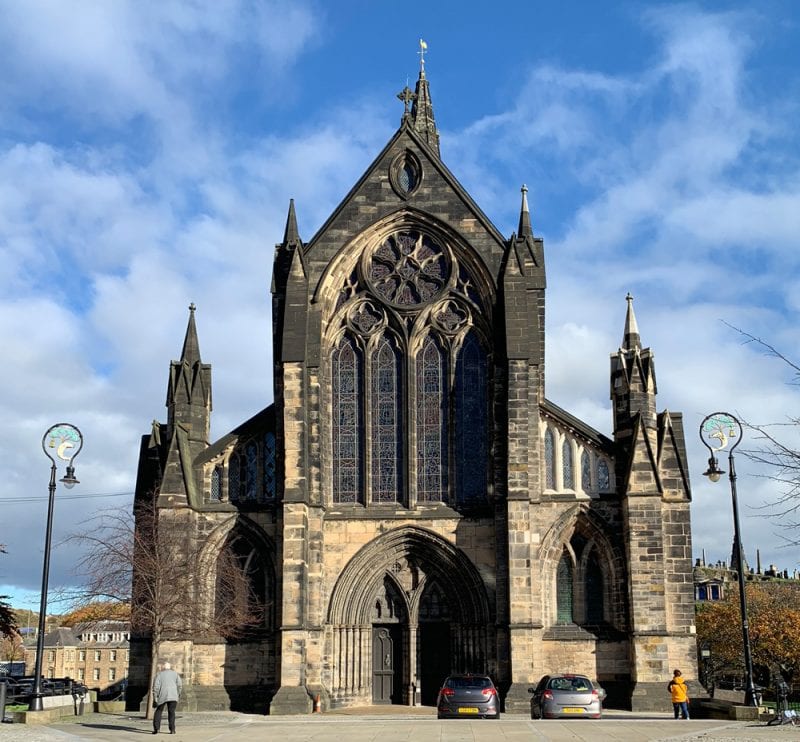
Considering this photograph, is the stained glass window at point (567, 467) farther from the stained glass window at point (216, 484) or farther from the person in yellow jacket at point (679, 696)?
the stained glass window at point (216, 484)

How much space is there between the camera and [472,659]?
3331cm

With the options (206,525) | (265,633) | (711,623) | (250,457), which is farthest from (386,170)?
(711,623)

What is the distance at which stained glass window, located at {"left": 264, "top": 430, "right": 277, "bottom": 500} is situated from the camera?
114ft

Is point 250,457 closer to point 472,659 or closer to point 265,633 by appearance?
point 265,633

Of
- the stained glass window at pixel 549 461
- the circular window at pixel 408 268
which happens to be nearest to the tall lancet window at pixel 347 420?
the circular window at pixel 408 268

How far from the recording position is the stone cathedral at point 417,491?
107 feet

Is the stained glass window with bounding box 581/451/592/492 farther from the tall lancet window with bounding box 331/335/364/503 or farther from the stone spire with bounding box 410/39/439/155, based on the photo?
the stone spire with bounding box 410/39/439/155

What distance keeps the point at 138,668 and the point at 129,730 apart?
10.0 meters

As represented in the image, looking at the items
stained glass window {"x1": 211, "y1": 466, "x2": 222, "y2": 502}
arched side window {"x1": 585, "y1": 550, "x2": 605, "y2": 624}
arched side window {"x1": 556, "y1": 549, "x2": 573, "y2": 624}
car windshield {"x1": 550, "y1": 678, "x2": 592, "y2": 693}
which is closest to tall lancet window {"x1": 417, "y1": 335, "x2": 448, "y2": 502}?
arched side window {"x1": 556, "y1": 549, "x2": 573, "y2": 624}

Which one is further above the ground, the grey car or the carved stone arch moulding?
the carved stone arch moulding

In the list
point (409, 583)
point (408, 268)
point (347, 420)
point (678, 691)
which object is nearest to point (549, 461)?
point (409, 583)

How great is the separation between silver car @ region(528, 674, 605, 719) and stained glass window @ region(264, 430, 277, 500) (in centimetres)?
1091

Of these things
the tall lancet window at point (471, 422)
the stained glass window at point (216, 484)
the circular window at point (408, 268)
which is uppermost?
the circular window at point (408, 268)

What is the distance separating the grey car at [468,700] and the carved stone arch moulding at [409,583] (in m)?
5.54
